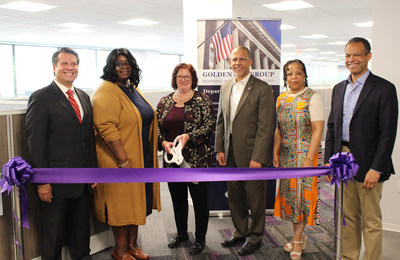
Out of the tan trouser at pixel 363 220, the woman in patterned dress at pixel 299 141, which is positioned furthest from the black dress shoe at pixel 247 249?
the tan trouser at pixel 363 220

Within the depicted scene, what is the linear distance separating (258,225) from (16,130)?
6.29ft

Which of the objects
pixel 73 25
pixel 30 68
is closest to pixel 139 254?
pixel 73 25

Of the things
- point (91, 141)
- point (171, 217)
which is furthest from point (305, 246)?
point (91, 141)

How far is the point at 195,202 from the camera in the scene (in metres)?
2.93

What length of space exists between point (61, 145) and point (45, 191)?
30 centimetres

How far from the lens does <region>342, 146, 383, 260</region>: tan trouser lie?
2.40 m

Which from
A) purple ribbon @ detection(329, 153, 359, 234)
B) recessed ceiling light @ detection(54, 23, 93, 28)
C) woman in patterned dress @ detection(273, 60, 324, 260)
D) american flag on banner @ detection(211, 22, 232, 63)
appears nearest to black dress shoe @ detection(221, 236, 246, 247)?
woman in patterned dress @ detection(273, 60, 324, 260)

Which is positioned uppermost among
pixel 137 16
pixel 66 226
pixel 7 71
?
pixel 137 16

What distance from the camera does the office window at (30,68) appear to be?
578 inches

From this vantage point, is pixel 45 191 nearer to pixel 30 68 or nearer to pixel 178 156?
pixel 178 156

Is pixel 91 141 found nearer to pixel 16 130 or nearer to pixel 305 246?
pixel 16 130

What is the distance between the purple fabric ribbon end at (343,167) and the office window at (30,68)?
14.2 meters

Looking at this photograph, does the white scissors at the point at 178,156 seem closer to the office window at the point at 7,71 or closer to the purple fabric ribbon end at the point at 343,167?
the purple fabric ribbon end at the point at 343,167

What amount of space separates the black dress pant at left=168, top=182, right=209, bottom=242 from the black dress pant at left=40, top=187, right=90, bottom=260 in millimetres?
699
